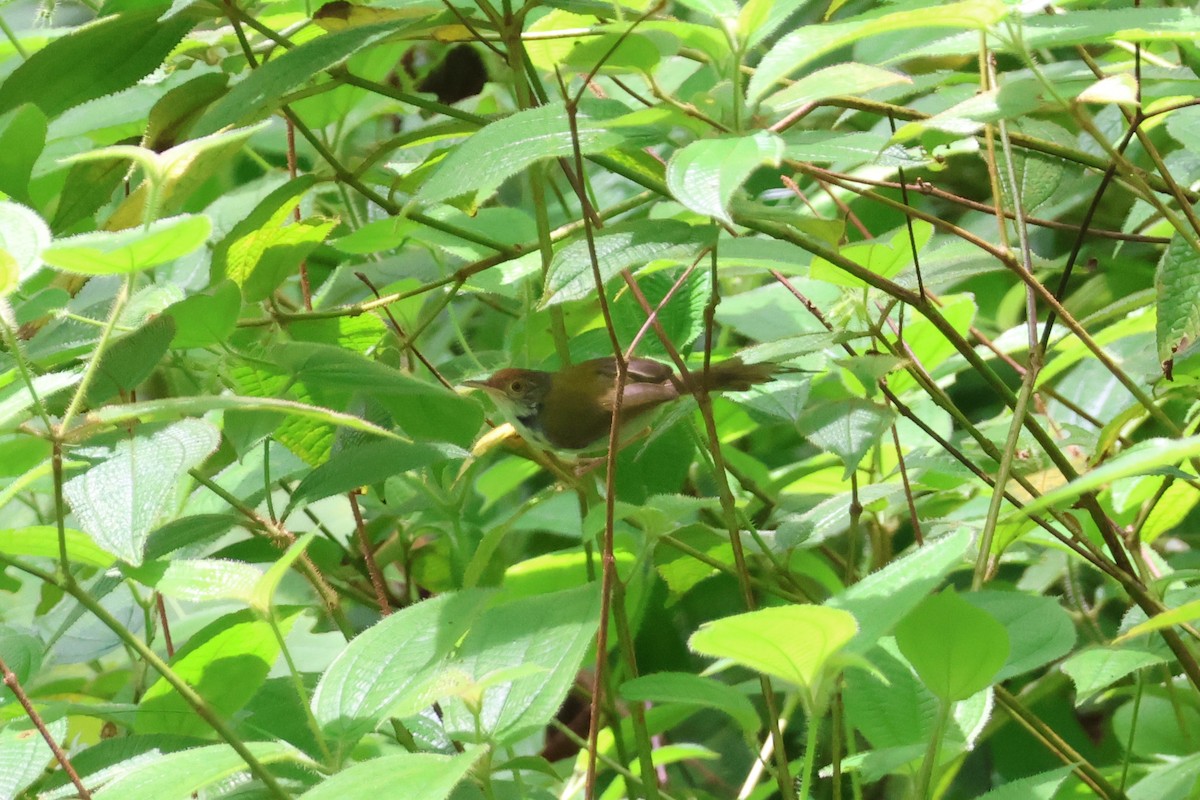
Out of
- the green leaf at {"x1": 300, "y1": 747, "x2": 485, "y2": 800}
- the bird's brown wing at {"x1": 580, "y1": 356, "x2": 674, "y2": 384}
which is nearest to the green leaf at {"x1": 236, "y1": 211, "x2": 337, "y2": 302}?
the bird's brown wing at {"x1": 580, "y1": 356, "x2": 674, "y2": 384}

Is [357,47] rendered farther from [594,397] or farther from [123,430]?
[594,397]

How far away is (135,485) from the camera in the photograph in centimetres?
60

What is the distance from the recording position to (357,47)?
30.6 inches

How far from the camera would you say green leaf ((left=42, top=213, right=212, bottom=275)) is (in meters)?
0.52

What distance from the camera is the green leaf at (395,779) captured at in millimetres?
501

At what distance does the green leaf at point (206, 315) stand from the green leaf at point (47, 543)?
146 millimetres

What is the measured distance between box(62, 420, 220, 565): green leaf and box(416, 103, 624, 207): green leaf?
196 millimetres

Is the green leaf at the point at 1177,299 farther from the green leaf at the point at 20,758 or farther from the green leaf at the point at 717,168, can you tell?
the green leaf at the point at 20,758

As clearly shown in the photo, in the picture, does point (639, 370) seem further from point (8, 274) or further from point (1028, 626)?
point (8, 274)

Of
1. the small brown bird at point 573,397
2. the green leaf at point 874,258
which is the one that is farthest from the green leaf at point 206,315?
the green leaf at point 874,258

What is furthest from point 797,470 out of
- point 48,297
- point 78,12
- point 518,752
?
point 78,12

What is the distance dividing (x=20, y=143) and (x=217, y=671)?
0.43m

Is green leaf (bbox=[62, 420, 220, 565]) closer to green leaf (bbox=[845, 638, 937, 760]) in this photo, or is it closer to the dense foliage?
the dense foliage

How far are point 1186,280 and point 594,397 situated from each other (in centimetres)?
73
